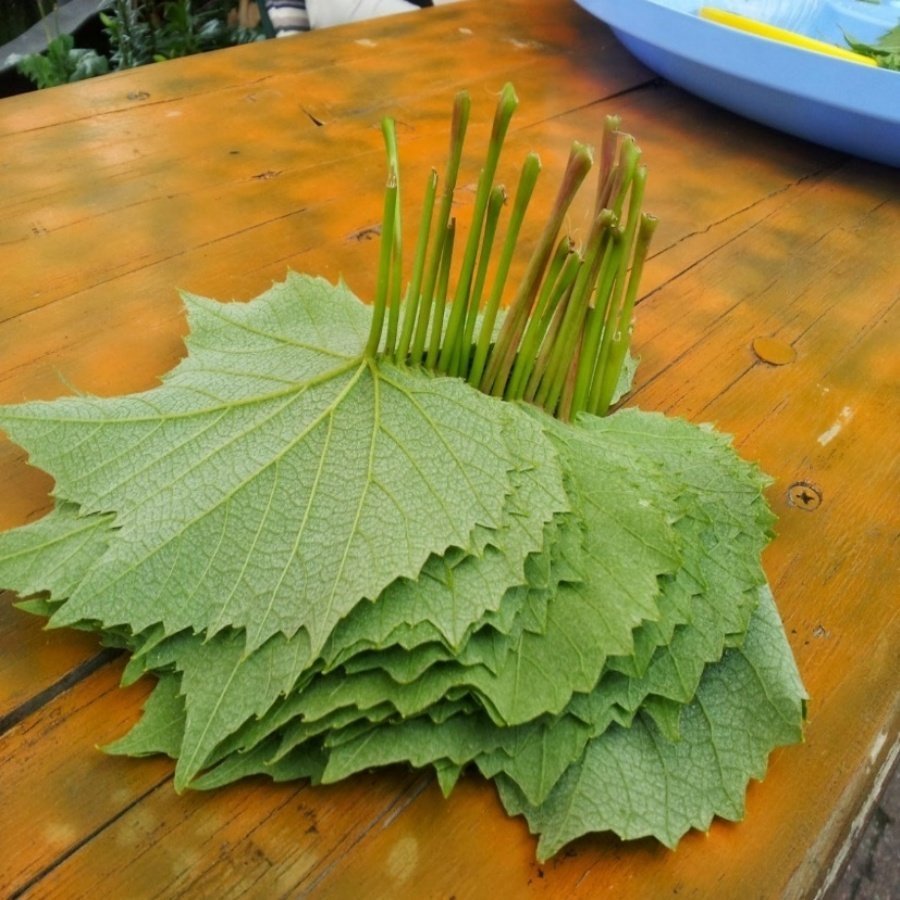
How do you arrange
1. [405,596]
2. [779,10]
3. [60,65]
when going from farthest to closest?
[60,65] < [779,10] < [405,596]

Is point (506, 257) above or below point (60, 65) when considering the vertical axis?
above

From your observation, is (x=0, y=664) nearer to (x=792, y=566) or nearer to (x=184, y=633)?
(x=184, y=633)

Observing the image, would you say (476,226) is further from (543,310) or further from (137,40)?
(137,40)

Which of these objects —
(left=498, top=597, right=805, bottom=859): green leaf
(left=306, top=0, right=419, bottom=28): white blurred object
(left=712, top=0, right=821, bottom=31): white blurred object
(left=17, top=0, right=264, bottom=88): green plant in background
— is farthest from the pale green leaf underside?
(left=17, top=0, right=264, bottom=88): green plant in background

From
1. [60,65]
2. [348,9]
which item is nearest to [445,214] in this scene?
[348,9]

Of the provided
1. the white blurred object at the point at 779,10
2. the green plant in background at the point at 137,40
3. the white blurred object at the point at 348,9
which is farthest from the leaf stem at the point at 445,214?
the green plant in background at the point at 137,40

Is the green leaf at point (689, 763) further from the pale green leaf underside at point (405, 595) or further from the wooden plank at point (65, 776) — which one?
the wooden plank at point (65, 776)

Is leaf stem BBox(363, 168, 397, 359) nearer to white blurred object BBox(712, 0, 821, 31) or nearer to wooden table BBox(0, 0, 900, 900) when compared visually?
wooden table BBox(0, 0, 900, 900)

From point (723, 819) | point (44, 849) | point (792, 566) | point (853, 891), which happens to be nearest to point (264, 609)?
point (44, 849)
